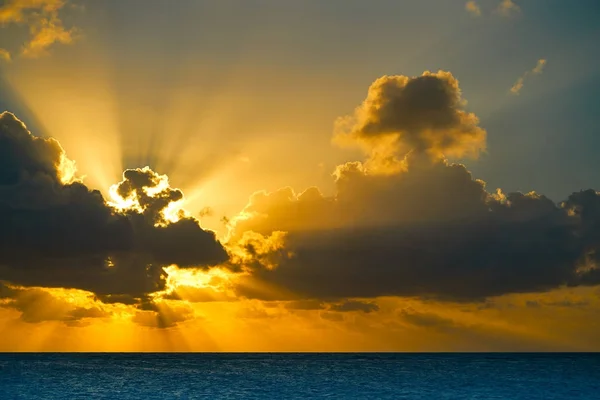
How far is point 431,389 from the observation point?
144m

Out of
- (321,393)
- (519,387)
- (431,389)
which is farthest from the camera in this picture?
(519,387)

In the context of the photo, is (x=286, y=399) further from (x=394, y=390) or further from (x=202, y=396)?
(x=394, y=390)

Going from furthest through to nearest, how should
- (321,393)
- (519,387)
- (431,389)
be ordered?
1. (519,387)
2. (431,389)
3. (321,393)

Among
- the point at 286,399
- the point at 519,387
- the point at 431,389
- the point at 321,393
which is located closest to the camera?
the point at 286,399

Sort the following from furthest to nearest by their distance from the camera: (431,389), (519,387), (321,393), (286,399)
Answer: (519,387)
(431,389)
(321,393)
(286,399)

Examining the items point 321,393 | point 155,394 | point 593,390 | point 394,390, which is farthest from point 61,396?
point 593,390

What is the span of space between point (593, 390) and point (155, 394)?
98.1 m

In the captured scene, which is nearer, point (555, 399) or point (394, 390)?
point (555, 399)

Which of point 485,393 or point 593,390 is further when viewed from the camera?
point 593,390

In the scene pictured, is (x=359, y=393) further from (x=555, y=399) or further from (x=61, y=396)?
(x=61, y=396)

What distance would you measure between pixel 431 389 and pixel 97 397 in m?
71.7

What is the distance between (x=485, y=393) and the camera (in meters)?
132

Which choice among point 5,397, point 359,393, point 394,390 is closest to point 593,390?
point 394,390

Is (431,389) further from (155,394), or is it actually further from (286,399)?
(155,394)
